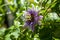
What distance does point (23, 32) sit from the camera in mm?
899

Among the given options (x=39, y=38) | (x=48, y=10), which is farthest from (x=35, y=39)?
(x=48, y=10)

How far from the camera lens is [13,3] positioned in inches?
44.8

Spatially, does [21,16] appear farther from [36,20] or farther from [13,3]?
[13,3]

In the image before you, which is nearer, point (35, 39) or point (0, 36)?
point (35, 39)

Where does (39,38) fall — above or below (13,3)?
below

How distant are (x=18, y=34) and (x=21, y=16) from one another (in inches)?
3.2

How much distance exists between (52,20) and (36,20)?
2.7 inches

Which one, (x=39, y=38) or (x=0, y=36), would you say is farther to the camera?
(x=0, y=36)

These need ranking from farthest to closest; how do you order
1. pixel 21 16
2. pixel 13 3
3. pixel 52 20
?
pixel 13 3 → pixel 21 16 → pixel 52 20

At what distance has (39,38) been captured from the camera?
835 mm

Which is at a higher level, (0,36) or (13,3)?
(13,3)

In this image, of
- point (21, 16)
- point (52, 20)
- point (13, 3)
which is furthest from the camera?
point (13, 3)

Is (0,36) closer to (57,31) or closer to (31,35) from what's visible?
(31,35)

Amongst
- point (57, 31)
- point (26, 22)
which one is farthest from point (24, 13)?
point (57, 31)
